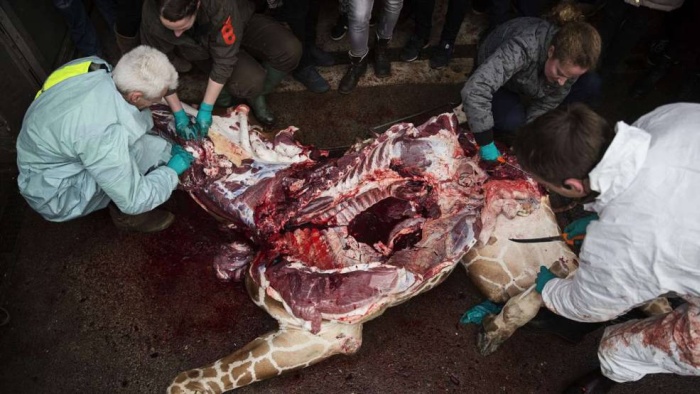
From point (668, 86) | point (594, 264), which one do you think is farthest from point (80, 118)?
point (668, 86)

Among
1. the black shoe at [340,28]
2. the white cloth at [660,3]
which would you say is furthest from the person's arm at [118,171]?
the white cloth at [660,3]

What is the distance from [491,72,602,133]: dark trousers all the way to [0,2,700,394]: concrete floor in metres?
1.22

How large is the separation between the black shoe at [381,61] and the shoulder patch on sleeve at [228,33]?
4.92 feet

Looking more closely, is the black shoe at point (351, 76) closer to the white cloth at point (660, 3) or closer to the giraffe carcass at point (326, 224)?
the giraffe carcass at point (326, 224)

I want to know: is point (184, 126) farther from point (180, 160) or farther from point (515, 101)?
point (515, 101)

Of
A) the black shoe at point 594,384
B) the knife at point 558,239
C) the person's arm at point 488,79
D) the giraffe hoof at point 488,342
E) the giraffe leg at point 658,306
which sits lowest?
the black shoe at point 594,384

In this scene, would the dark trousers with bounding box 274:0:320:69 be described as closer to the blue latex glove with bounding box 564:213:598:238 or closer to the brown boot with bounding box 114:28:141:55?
the brown boot with bounding box 114:28:141:55

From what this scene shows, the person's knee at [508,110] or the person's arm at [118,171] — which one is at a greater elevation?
the person's arm at [118,171]

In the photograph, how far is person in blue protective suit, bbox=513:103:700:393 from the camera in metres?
2.16

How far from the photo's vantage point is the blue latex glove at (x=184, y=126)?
3469 millimetres

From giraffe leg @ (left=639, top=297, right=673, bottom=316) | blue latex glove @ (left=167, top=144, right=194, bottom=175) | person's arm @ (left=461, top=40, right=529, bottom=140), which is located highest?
blue latex glove @ (left=167, top=144, right=194, bottom=175)

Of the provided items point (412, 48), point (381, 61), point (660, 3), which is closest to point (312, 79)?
point (381, 61)

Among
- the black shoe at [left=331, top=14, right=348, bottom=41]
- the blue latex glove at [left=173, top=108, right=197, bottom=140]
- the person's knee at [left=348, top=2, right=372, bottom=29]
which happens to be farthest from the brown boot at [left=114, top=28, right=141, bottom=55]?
the black shoe at [left=331, top=14, right=348, bottom=41]

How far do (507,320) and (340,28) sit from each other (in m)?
3.11
